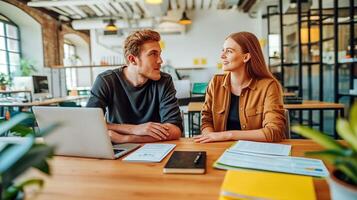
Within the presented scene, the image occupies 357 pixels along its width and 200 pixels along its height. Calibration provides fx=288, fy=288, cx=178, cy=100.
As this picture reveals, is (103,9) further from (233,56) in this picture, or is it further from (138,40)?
(233,56)

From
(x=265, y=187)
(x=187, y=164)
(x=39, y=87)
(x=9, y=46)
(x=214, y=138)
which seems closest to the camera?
(x=265, y=187)

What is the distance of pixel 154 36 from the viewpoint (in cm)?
173

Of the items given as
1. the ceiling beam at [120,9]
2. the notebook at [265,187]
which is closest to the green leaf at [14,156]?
the notebook at [265,187]

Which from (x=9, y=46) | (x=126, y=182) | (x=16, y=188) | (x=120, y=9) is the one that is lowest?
(x=126, y=182)

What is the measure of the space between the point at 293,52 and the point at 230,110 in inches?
225

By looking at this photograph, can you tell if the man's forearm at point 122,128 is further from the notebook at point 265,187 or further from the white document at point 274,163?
the notebook at point 265,187

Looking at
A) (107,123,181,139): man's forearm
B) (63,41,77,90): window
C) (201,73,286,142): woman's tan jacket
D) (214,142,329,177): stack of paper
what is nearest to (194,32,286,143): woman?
(201,73,286,142): woman's tan jacket

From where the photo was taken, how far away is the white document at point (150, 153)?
1064 millimetres

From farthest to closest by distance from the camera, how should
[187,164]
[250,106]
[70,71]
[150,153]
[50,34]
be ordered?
1. [70,71]
2. [50,34]
3. [250,106]
4. [150,153]
5. [187,164]

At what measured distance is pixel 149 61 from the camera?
1682mm

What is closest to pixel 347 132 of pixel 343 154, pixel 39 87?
pixel 343 154

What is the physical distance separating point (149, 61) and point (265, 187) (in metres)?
1.15

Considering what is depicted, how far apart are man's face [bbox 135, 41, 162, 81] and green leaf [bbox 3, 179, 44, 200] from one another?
4.00ft

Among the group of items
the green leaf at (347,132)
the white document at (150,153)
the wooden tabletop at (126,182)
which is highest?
the green leaf at (347,132)
